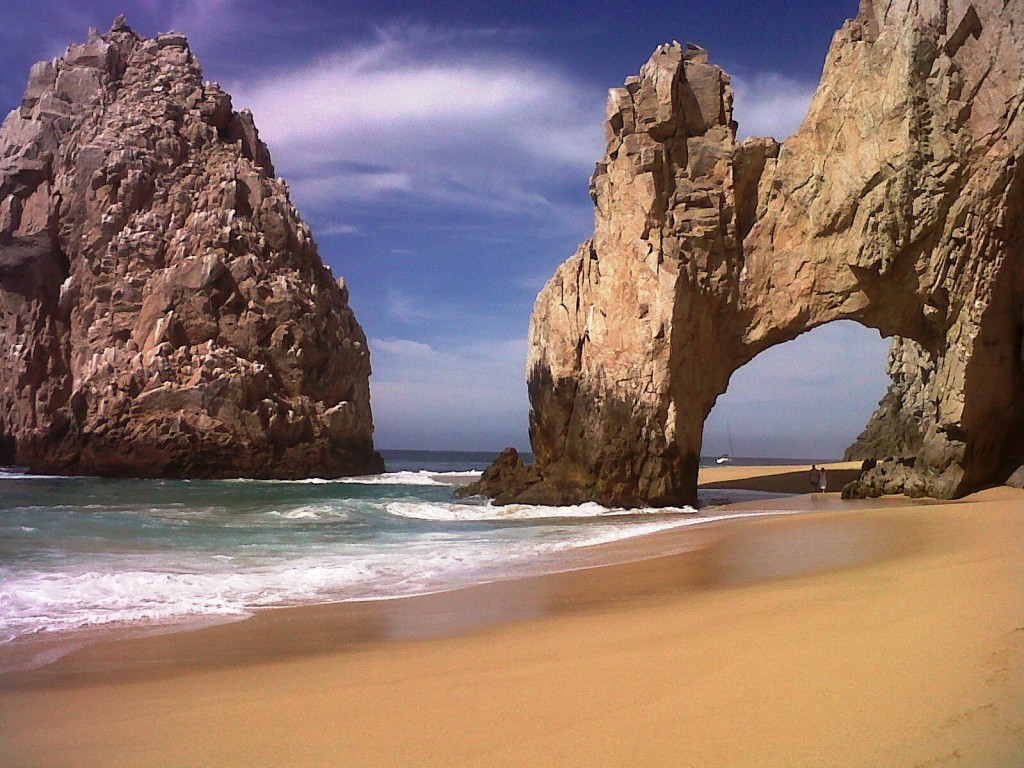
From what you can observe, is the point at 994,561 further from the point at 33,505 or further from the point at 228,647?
the point at 33,505

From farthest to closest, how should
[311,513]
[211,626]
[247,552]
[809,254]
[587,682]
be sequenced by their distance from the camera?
[809,254], [311,513], [247,552], [211,626], [587,682]

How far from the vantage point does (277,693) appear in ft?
11.7

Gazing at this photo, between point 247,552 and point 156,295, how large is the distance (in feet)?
97.8

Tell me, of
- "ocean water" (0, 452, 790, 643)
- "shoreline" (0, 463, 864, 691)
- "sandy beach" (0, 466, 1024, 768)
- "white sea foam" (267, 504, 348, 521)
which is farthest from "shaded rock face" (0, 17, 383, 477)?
"sandy beach" (0, 466, 1024, 768)

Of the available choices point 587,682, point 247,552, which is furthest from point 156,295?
point 587,682

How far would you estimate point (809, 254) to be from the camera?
54.9 ft

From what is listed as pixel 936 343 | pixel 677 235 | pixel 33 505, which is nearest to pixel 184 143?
pixel 33 505

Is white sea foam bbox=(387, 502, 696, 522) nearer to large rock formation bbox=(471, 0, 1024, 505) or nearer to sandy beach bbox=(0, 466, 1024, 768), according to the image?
large rock formation bbox=(471, 0, 1024, 505)

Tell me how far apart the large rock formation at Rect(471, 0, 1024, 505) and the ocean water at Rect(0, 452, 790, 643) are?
9.50 feet

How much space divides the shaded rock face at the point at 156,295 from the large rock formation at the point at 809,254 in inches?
783

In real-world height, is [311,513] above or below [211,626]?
below

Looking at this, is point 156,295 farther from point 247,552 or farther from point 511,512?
point 247,552

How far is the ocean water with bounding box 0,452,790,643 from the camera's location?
613 cm

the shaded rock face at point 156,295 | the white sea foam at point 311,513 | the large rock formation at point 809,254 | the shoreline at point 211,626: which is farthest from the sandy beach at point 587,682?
the shaded rock face at point 156,295
